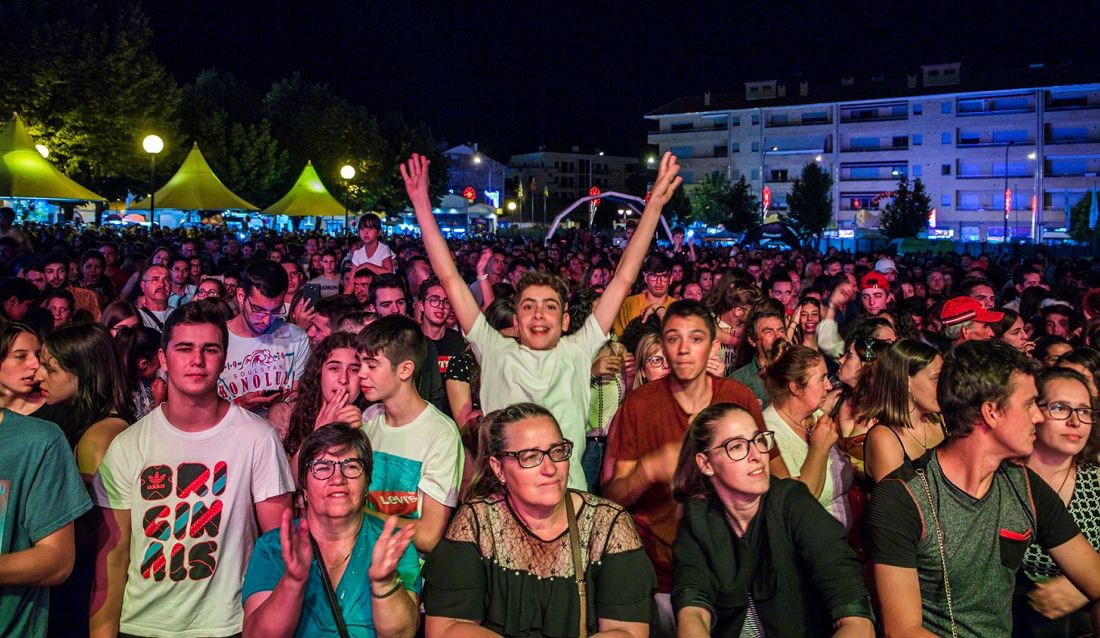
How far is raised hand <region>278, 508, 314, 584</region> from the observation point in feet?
10.2

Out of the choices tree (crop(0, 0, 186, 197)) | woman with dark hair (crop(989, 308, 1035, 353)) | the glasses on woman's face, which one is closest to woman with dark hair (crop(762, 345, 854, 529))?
the glasses on woman's face

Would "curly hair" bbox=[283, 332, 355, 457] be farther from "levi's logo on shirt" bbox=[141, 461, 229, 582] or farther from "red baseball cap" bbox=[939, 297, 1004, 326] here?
"red baseball cap" bbox=[939, 297, 1004, 326]

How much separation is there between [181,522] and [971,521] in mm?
2962

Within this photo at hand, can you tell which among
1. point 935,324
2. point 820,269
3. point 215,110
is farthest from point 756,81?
point 935,324

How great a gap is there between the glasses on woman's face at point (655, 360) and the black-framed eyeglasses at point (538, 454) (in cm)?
239

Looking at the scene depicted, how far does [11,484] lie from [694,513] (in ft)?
7.63

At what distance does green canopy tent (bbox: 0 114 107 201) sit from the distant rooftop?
2696 inches

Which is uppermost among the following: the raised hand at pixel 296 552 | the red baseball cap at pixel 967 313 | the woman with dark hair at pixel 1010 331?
the red baseball cap at pixel 967 313

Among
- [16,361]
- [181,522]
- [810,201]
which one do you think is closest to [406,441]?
[181,522]

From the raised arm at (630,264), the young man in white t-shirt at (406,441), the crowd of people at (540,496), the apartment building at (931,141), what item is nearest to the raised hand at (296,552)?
the crowd of people at (540,496)

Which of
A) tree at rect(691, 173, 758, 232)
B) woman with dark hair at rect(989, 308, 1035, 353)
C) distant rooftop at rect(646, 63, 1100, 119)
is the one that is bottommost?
woman with dark hair at rect(989, 308, 1035, 353)

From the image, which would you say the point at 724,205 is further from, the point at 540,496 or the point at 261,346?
the point at 540,496

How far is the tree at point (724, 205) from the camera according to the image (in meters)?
70.3

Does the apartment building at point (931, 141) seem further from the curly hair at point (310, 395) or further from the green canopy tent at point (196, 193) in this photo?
the curly hair at point (310, 395)
